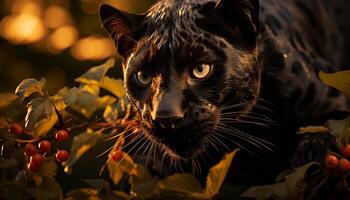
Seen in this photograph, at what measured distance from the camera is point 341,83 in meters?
1.97

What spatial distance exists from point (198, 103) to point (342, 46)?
45.0 inches

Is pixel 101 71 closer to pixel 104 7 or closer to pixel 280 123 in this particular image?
pixel 104 7

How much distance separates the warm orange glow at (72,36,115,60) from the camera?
4.38m

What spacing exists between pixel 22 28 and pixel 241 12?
104 inches

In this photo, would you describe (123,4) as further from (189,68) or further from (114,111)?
(189,68)

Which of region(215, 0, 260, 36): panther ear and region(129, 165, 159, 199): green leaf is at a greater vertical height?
region(215, 0, 260, 36): panther ear

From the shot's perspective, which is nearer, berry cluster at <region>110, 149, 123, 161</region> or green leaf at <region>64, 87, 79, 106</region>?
green leaf at <region>64, 87, 79, 106</region>

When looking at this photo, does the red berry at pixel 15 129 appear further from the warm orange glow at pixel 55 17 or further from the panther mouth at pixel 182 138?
the warm orange glow at pixel 55 17

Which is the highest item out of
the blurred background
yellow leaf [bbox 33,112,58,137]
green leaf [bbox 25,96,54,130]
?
green leaf [bbox 25,96,54,130]

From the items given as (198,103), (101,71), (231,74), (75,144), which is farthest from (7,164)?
(231,74)

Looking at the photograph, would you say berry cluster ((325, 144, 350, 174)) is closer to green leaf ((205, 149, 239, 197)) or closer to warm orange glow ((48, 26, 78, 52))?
green leaf ((205, 149, 239, 197))

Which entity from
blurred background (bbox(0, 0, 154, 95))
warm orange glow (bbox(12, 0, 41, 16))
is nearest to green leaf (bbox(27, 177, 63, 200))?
blurred background (bbox(0, 0, 154, 95))

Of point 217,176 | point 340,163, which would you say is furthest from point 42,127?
point 340,163

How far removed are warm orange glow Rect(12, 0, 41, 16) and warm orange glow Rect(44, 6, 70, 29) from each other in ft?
0.20
